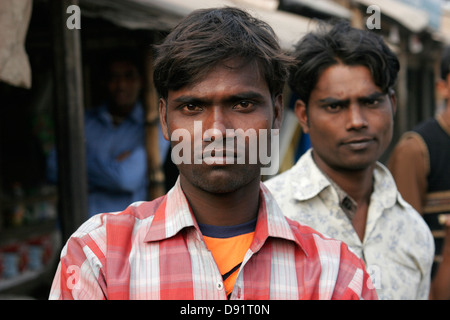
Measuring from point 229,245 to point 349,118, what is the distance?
0.93m

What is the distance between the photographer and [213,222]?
150 centimetres

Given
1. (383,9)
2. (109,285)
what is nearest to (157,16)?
(109,285)

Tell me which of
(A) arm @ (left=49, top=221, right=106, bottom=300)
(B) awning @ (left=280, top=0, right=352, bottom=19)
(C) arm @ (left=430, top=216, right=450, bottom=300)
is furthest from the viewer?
(B) awning @ (left=280, top=0, right=352, bottom=19)

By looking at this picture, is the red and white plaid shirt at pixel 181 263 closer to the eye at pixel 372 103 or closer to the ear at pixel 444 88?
the eye at pixel 372 103

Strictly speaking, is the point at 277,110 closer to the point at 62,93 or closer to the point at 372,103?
the point at 372,103

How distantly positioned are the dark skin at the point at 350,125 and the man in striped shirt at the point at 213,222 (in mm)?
655

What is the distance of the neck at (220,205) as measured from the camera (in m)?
1.49

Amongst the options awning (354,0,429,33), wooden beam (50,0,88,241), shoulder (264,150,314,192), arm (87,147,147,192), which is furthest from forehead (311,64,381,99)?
awning (354,0,429,33)

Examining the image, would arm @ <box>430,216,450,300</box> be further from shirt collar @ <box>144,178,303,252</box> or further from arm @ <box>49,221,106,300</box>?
arm @ <box>49,221,106,300</box>

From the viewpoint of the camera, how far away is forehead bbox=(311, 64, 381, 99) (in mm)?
2146

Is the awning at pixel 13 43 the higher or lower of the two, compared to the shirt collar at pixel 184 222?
higher

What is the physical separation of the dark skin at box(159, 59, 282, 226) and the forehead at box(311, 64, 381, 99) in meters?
0.72

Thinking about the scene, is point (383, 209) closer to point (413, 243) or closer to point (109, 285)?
point (413, 243)

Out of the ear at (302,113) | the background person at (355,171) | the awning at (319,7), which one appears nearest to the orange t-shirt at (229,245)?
the background person at (355,171)
